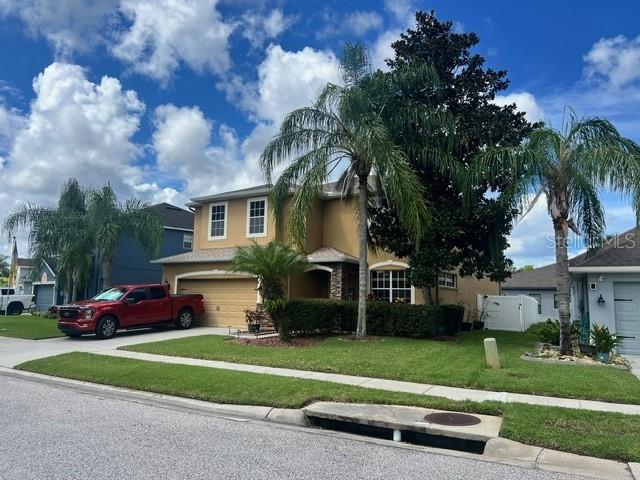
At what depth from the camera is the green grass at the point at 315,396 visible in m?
5.88

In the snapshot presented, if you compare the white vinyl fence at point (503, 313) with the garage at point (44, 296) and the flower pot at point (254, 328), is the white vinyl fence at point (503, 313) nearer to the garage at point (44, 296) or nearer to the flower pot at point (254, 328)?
the flower pot at point (254, 328)

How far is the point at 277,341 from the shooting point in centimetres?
1517

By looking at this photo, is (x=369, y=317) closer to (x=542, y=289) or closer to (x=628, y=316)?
(x=628, y=316)

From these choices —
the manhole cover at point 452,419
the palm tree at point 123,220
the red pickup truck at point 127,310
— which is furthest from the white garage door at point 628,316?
the palm tree at point 123,220

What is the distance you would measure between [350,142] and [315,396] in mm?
9591

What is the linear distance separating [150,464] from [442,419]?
392 centimetres

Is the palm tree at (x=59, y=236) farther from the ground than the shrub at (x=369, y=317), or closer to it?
farther from the ground

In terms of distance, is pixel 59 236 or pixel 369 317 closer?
pixel 369 317

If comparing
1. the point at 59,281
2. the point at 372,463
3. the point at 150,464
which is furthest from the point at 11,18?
the point at 59,281

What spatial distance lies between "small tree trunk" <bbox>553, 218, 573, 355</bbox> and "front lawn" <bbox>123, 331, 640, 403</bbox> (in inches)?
48.3

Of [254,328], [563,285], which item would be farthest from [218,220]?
[563,285]

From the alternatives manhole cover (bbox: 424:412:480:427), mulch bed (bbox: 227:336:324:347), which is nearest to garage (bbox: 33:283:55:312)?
mulch bed (bbox: 227:336:324:347)

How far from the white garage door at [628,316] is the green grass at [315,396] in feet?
28.0

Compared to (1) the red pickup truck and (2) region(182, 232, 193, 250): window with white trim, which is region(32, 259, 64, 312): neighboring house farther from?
(1) the red pickup truck
